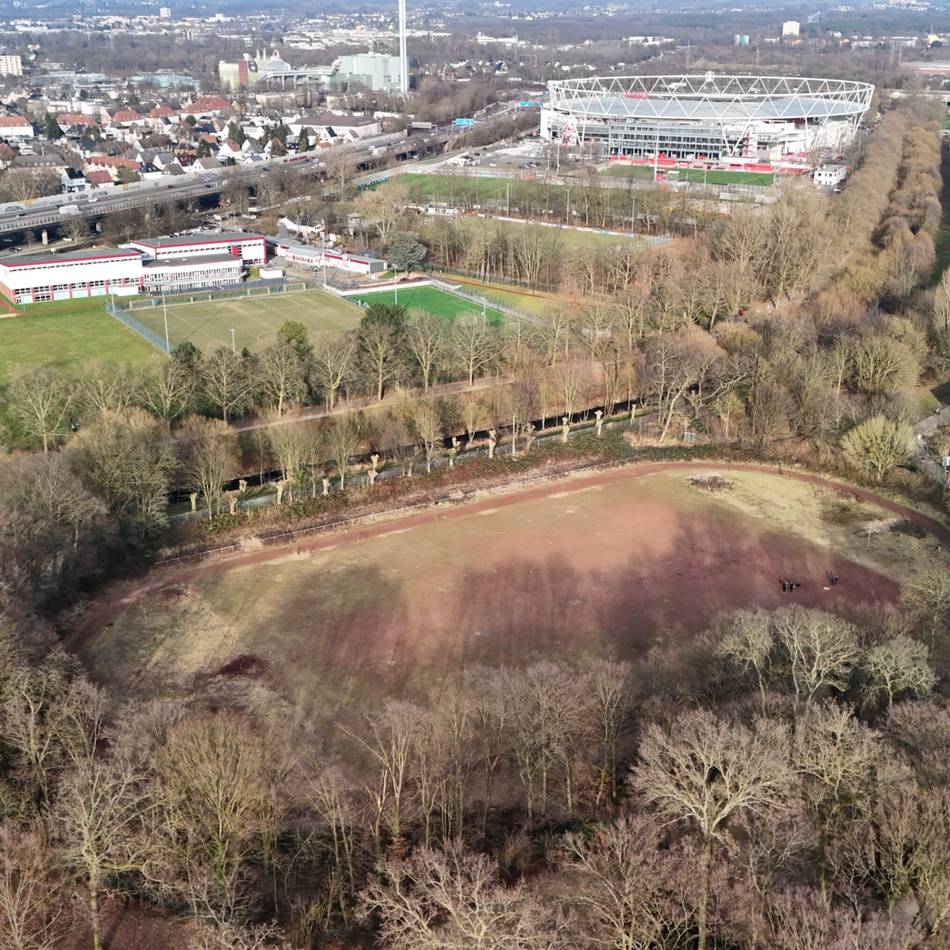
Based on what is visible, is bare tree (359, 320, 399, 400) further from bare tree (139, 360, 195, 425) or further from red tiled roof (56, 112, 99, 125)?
red tiled roof (56, 112, 99, 125)

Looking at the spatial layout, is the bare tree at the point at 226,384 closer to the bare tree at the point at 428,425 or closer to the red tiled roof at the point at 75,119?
the bare tree at the point at 428,425

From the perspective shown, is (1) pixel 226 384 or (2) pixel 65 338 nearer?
(1) pixel 226 384

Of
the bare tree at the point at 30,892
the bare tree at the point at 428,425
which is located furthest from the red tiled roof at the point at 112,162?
the bare tree at the point at 30,892

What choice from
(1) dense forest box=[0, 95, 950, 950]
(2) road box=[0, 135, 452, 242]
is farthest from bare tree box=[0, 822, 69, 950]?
(2) road box=[0, 135, 452, 242]

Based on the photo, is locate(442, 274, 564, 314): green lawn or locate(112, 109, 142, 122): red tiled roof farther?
locate(112, 109, 142, 122): red tiled roof

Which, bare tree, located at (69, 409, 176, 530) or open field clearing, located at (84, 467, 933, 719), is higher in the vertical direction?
bare tree, located at (69, 409, 176, 530)

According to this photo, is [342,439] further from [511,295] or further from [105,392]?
[511,295]

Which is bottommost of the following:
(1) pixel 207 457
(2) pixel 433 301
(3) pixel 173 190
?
(2) pixel 433 301

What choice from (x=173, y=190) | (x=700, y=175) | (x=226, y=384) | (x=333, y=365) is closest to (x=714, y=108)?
(x=700, y=175)
